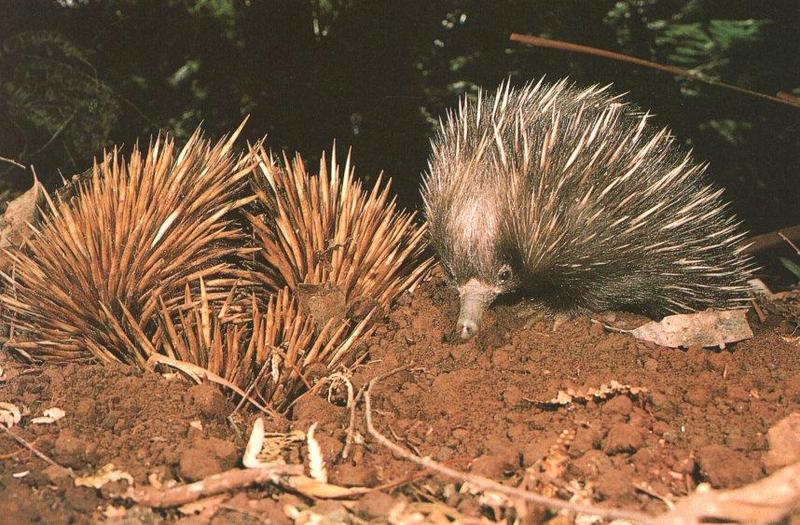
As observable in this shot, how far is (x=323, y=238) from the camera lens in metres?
4.09

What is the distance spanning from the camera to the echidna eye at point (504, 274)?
4041 millimetres

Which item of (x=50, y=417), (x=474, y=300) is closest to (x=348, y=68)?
(x=474, y=300)

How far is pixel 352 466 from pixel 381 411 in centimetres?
46

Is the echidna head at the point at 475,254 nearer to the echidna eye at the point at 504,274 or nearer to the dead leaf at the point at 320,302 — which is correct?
the echidna eye at the point at 504,274

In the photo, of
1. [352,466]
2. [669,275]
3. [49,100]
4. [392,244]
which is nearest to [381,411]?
[352,466]

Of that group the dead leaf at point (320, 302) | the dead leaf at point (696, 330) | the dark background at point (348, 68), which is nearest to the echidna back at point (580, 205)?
the dead leaf at point (696, 330)

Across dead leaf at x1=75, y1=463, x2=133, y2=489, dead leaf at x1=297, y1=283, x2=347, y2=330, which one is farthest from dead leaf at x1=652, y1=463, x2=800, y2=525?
dead leaf at x1=297, y1=283, x2=347, y2=330

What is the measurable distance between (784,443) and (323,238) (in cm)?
232

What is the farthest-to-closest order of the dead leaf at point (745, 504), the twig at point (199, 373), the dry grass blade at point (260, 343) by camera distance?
the dry grass blade at point (260, 343) < the twig at point (199, 373) < the dead leaf at point (745, 504)

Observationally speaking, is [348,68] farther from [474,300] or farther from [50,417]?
[50,417]

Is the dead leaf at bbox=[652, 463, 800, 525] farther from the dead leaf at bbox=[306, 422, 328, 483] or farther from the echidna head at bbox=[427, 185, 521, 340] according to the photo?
the echidna head at bbox=[427, 185, 521, 340]

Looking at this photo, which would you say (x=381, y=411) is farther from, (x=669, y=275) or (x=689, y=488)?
(x=669, y=275)

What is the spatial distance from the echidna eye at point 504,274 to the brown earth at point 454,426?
30cm

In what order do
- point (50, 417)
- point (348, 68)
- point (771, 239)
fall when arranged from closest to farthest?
point (50, 417), point (771, 239), point (348, 68)
